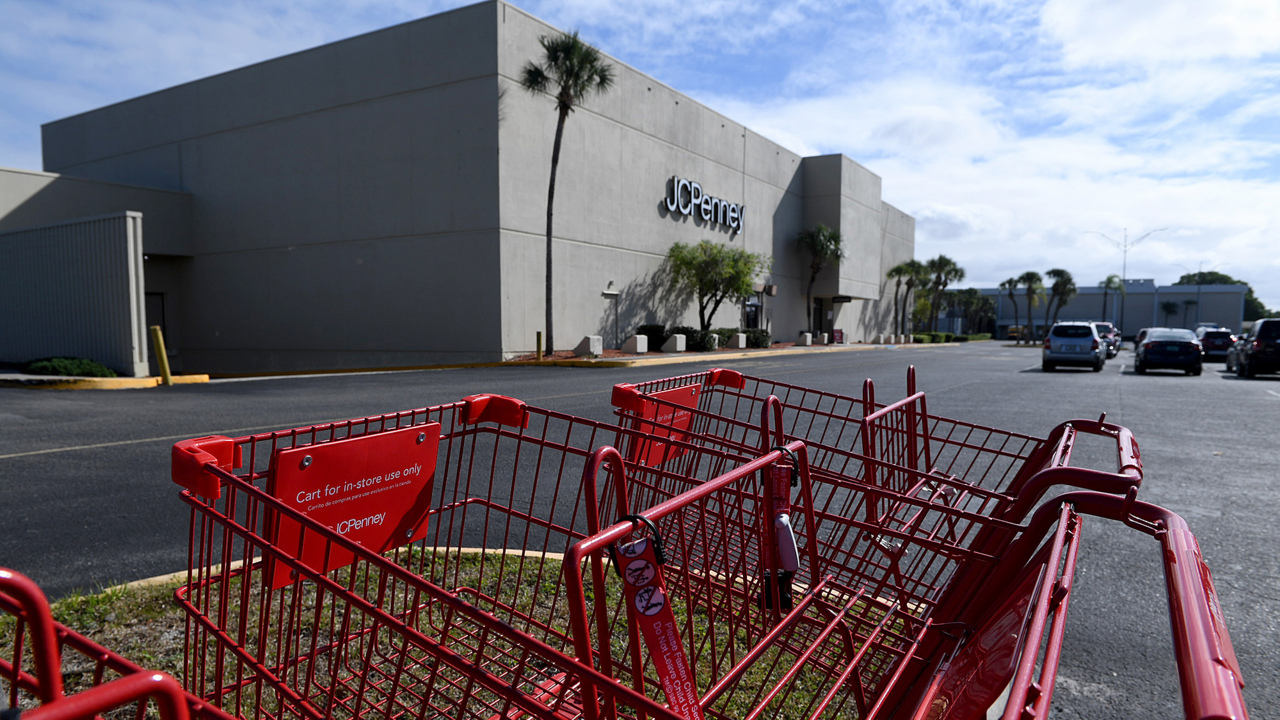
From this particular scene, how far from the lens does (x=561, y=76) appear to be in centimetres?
2227

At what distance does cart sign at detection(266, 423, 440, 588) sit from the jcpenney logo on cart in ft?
92.7

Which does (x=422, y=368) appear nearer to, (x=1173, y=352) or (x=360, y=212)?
(x=360, y=212)

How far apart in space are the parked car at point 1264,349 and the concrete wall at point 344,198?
20.8 m

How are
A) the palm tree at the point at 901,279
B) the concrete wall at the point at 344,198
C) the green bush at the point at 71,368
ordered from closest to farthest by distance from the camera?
1. the green bush at the point at 71,368
2. the concrete wall at the point at 344,198
3. the palm tree at the point at 901,279

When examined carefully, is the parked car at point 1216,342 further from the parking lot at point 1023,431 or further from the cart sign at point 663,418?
the cart sign at point 663,418

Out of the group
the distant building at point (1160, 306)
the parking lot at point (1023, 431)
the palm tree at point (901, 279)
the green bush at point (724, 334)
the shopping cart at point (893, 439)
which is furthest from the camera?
the distant building at point (1160, 306)

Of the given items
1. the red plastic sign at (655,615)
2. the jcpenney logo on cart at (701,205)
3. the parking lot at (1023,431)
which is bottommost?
the parking lot at (1023,431)

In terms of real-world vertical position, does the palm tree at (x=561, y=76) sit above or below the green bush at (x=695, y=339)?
above

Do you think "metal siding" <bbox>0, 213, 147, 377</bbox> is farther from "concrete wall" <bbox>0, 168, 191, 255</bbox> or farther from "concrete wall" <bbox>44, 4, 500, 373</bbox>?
"concrete wall" <bbox>44, 4, 500, 373</bbox>

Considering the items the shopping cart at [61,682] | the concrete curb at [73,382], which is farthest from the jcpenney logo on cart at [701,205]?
the shopping cart at [61,682]

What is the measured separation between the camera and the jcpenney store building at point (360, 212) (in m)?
20.5

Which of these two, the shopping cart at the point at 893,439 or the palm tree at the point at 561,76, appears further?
the palm tree at the point at 561,76

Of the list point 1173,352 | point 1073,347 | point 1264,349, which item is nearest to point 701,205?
Result: point 1073,347

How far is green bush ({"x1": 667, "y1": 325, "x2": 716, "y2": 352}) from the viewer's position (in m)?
28.6
